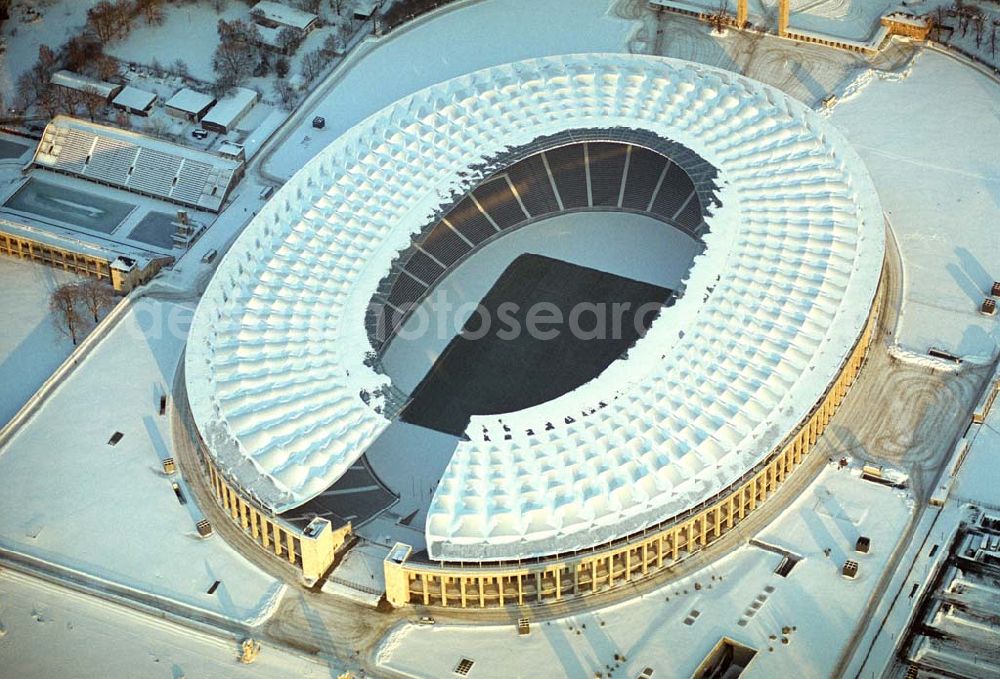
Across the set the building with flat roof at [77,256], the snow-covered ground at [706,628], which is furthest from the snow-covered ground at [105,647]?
the building with flat roof at [77,256]

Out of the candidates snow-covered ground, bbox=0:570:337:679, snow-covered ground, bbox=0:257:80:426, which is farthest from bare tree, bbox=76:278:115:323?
snow-covered ground, bbox=0:570:337:679

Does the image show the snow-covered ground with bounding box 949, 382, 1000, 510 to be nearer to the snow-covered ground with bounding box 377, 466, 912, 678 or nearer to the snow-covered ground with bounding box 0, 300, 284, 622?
the snow-covered ground with bounding box 377, 466, 912, 678

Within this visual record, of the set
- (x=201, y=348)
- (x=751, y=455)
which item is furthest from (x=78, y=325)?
(x=751, y=455)

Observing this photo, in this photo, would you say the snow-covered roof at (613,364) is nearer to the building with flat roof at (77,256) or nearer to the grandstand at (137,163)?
the building with flat roof at (77,256)

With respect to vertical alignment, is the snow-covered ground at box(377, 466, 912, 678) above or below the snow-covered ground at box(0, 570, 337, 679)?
above

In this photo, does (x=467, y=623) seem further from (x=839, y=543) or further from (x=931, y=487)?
(x=931, y=487)

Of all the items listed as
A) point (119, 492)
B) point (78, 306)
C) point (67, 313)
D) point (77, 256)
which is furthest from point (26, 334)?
point (119, 492)
